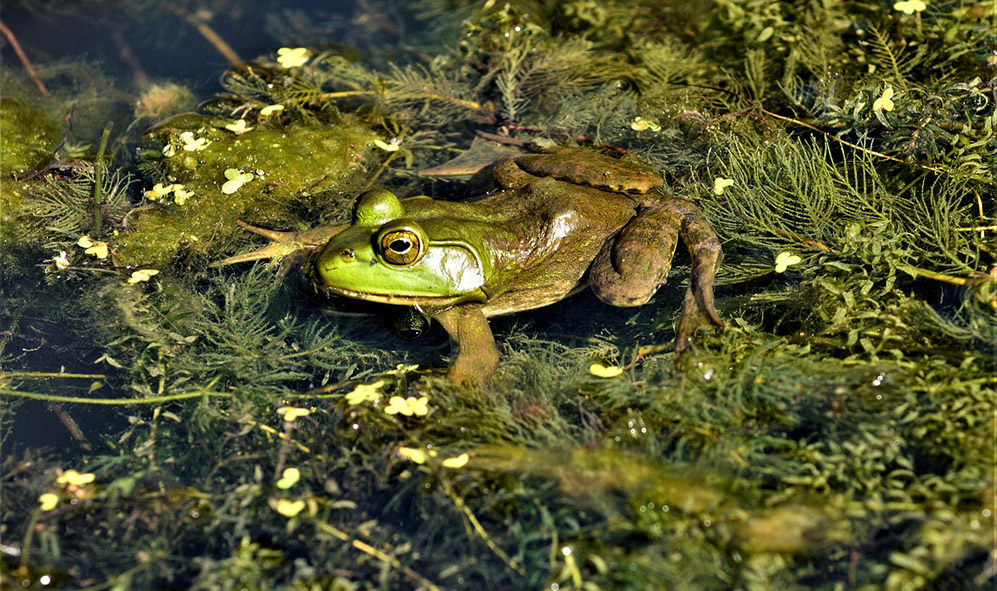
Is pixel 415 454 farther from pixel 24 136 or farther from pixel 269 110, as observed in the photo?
pixel 24 136

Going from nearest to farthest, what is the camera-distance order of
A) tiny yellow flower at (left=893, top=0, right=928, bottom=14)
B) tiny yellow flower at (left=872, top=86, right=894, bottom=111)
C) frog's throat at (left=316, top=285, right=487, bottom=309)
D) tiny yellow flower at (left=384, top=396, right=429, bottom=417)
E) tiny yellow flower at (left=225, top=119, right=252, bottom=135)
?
tiny yellow flower at (left=384, top=396, right=429, bottom=417) < frog's throat at (left=316, top=285, right=487, bottom=309) < tiny yellow flower at (left=872, top=86, right=894, bottom=111) < tiny yellow flower at (left=893, top=0, right=928, bottom=14) < tiny yellow flower at (left=225, top=119, right=252, bottom=135)

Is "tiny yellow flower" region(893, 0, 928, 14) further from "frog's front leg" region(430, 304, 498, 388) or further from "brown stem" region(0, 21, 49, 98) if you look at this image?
"brown stem" region(0, 21, 49, 98)

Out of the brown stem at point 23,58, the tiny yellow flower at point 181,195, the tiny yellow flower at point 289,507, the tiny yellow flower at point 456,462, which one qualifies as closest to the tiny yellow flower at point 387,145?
the tiny yellow flower at point 181,195

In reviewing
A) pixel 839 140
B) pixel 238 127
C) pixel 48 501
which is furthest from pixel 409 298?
pixel 839 140

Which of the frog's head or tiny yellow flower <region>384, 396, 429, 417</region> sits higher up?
the frog's head

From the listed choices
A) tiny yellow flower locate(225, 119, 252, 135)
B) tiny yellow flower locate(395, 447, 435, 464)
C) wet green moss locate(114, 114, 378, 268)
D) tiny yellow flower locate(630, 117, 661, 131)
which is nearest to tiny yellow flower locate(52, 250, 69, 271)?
wet green moss locate(114, 114, 378, 268)

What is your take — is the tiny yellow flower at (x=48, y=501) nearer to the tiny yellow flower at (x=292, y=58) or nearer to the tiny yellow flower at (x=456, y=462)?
the tiny yellow flower at (x=456, y=462)
